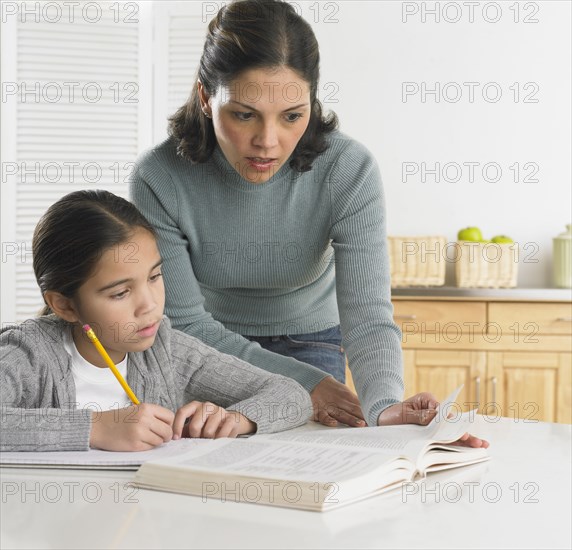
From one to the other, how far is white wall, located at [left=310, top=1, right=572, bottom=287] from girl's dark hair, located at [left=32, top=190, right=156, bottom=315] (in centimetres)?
246

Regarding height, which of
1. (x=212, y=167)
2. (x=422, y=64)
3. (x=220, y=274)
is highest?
(x=422, y=64)

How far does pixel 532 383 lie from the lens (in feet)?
10.3

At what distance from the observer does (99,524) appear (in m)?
0.79

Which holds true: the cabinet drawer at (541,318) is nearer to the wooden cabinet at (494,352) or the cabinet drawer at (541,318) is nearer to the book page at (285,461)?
the wooden cabinet at (494,352)

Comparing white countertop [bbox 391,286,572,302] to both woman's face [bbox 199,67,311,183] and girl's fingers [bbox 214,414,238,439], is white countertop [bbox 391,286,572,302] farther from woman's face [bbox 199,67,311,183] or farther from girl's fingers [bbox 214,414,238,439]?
girl's fingers [bbox 214,414,238,439]

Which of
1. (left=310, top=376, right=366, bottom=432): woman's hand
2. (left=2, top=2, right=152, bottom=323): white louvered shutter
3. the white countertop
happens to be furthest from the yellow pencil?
(left=2, top=2, right=152, bottom=323): white louvered shutter

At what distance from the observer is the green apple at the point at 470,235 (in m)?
3.42

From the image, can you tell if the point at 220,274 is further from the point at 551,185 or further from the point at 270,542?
the point at 551,185

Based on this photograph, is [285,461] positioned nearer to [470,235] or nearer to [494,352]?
[494,352]

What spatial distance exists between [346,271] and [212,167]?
33 centimetres

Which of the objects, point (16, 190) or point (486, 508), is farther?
point (16, 190)

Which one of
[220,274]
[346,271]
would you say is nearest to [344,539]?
[346,271]

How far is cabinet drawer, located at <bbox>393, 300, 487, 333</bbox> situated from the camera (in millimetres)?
3164

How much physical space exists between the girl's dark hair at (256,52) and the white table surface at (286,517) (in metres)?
0.69
